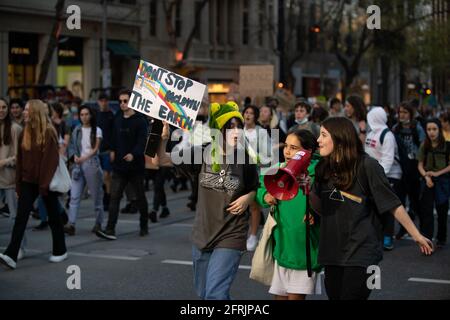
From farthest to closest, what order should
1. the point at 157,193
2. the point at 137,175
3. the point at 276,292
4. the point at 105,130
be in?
1. the point at 105,130
2. the point at 157,193
3. the point at 137,175
4. the point at 276,292

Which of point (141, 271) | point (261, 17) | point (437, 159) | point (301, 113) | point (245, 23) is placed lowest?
point (141, 271)

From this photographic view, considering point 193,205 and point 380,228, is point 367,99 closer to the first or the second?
point 193,205

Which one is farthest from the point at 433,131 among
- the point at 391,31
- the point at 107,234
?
the point at 391,31

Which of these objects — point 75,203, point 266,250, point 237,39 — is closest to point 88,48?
point 237,39

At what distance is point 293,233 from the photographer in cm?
602

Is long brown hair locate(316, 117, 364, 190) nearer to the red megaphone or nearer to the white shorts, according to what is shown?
the red megaphone

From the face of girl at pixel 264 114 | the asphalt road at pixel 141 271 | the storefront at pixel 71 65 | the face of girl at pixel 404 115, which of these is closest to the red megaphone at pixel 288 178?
the asphalt road at pixel 141 271

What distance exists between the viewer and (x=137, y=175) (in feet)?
39.5

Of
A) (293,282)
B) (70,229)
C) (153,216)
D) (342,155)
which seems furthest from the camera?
(153,216)

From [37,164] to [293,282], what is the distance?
4.58 metres

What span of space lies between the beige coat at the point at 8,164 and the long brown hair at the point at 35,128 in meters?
0.75

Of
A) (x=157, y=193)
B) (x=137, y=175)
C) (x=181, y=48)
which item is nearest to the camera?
(x=137, y=175)

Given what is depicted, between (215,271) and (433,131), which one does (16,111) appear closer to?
(433,131)

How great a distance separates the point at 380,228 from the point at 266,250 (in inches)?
37.0
